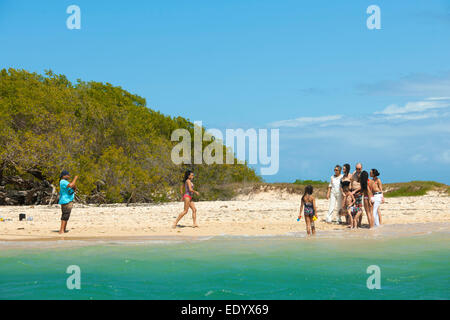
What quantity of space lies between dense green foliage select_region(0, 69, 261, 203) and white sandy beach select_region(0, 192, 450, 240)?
6.63 feet

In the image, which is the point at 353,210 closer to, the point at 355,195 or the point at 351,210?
the point at 351,210

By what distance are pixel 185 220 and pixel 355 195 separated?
6253 mm

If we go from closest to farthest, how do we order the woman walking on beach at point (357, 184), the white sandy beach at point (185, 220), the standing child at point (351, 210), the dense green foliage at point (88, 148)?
the woman walking on beach at point (357, 184) < the white sandy beach at point (185, 220) < the standing child at point (351, 210) < the dense green foliage at point (88, 148)

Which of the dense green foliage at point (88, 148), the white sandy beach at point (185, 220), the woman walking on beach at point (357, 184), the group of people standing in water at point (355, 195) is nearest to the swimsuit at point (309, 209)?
the group of people standing in water at point (355, 195)

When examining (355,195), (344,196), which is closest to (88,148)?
(344,196)

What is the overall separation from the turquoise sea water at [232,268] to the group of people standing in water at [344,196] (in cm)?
110

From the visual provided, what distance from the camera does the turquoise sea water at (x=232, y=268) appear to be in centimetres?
955

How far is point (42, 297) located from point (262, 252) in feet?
17.7

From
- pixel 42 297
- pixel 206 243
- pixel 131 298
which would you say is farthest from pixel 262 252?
pixel 42 297

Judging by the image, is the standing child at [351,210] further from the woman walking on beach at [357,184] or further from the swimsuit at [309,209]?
the swimsuit at [309,209]

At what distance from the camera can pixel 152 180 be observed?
26.3 m

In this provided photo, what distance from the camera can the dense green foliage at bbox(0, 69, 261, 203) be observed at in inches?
973

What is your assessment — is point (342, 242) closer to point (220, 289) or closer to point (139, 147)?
point (220, 289)

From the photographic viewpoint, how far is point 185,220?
61.9ft
